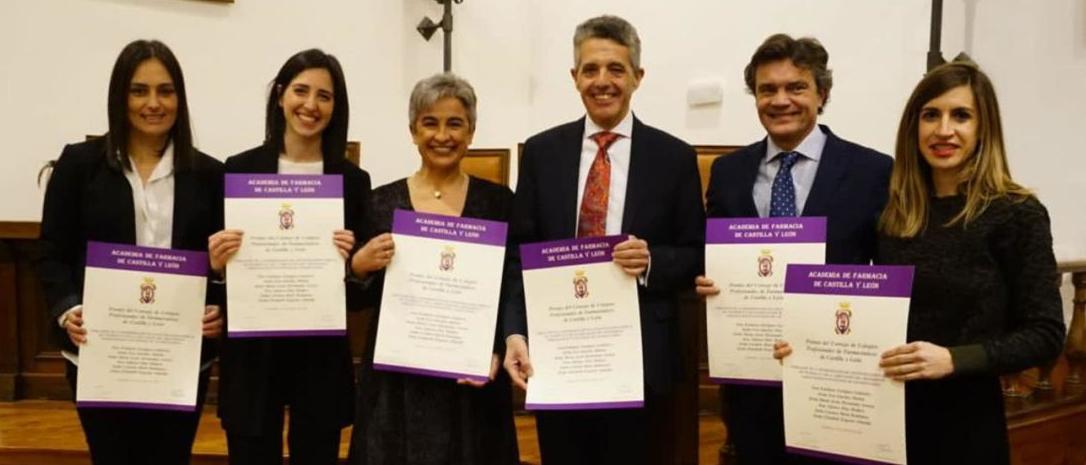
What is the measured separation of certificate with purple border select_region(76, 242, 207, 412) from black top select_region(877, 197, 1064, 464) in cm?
155

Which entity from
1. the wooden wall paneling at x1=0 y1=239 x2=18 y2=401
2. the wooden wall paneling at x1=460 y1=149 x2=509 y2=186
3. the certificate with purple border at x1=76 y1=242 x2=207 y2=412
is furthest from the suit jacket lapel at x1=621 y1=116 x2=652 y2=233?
the wooden wall paneling at x1=0 y1=239 x2=18 y2=401

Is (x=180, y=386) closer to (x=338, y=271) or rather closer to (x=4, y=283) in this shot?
(x=338, y=271)

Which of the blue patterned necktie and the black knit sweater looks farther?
the blue patterned necktie

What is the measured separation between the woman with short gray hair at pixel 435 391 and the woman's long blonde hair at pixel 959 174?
0.90 metres

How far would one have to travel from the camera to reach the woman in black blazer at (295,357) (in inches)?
77.2

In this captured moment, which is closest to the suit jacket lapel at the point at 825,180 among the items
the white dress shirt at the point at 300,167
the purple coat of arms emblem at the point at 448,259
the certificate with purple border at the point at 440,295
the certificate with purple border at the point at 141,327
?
the certificate with purple border at the point at 440,295

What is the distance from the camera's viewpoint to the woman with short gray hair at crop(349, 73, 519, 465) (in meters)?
1.98


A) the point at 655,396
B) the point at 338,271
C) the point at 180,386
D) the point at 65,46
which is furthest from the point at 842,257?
the point at 65,46

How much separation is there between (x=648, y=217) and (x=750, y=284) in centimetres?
26

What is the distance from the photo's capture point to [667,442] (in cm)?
206

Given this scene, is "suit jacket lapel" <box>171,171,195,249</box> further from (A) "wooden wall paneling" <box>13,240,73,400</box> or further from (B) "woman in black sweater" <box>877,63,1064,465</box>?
(A) "wooden wall paneling" <box>13,240,73,400</box>

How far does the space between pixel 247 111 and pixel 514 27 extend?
1597 millimetres

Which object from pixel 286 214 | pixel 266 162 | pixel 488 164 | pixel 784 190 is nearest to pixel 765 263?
pixel 784 190

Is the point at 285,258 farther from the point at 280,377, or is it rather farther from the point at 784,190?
→ the point at 784,190
